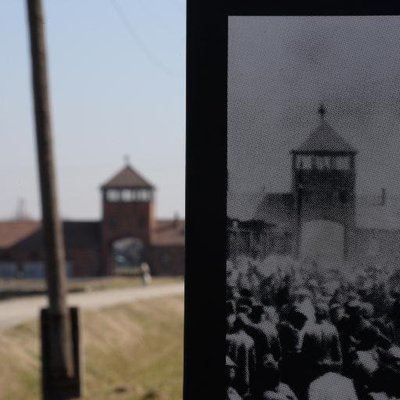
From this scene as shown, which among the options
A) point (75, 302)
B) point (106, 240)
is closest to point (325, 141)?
point (75, 302)

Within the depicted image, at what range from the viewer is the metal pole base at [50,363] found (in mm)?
8148

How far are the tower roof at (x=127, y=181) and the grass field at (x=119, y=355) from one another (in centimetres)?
2069

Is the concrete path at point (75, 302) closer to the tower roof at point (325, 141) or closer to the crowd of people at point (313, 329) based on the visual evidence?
the crowd of people at point (313, 329)

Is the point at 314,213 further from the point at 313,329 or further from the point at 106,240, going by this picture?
the point at 106,240

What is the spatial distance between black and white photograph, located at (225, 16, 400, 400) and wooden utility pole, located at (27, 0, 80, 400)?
504 cm

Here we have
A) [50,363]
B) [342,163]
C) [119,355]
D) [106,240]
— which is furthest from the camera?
[106,240]

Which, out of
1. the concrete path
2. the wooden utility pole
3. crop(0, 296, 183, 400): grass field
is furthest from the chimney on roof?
the concrete path

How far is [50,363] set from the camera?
8195 mm

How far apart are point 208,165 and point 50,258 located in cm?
517

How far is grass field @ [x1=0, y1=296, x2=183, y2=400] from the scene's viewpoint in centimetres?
1132

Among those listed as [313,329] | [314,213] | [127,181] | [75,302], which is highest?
[314,213]

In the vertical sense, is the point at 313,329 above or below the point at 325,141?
below

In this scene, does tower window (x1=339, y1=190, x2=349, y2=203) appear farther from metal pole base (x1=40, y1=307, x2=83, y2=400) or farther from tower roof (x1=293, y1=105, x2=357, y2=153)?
metal pole base (x1=40, y1=307, x2=83, y2=400)

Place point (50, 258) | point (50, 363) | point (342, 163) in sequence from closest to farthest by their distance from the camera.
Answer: point (342, 163) → point (50, 258) → point (50, 363)
